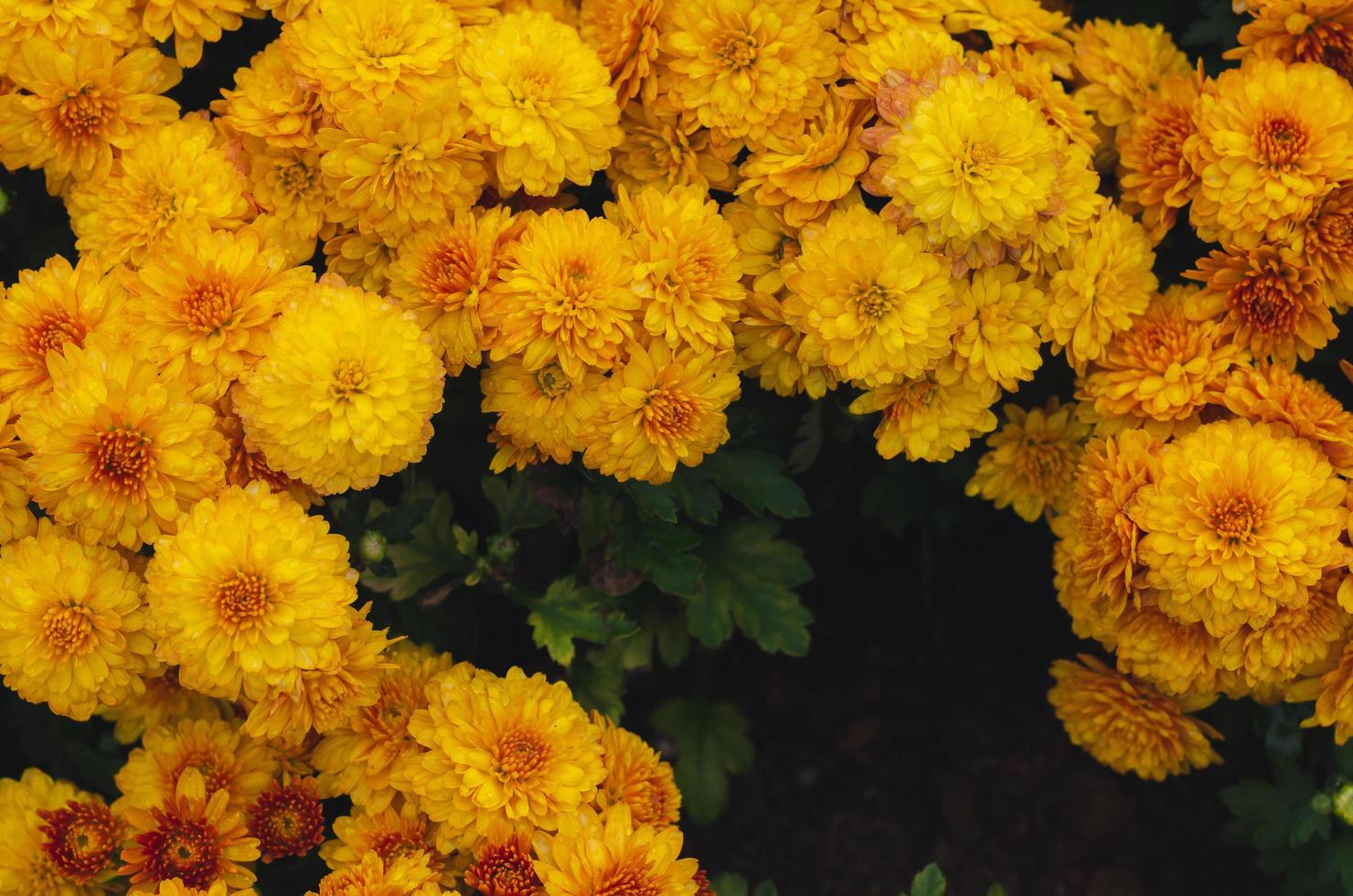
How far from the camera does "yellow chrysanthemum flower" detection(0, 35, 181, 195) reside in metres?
2.44

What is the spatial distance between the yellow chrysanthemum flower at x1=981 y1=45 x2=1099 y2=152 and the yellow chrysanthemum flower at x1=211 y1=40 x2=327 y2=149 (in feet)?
4.17

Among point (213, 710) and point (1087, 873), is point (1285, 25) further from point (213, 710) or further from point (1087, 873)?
point (213, 710)

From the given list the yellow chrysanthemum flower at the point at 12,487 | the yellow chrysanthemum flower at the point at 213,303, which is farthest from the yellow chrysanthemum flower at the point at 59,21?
the yellow chrysanthemum flower at the point at 12,487

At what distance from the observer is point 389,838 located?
2.20 metres

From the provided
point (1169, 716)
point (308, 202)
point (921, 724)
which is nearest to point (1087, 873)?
point (921, 724)

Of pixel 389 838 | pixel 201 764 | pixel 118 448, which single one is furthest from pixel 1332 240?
pixel 201 764

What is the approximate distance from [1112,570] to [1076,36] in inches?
45.6

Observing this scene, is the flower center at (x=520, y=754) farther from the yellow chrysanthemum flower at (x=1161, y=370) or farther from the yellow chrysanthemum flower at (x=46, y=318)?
the yellow chrysanthemum flower at (x=1161, y=370)

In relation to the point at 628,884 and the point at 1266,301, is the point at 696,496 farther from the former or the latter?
the point at 1266,301

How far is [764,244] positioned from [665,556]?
68 centimetres

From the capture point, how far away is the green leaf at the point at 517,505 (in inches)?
107

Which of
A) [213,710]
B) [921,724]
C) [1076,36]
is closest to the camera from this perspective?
[213,710]

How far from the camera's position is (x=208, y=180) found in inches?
95.0

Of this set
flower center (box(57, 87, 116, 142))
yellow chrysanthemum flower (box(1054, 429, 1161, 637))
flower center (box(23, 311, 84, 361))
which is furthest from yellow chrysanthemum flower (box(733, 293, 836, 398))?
flower center (box(57, 87, 116, 142))
